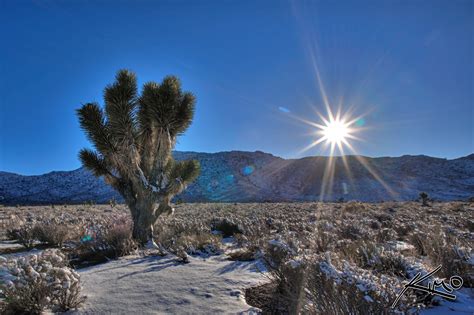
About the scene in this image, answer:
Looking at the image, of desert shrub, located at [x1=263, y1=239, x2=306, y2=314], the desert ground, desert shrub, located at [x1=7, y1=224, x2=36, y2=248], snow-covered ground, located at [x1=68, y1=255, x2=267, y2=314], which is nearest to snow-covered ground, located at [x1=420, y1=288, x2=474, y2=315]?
the desert ground

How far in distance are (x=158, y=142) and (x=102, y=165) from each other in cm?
220

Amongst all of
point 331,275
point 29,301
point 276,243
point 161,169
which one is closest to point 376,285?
point 331,275

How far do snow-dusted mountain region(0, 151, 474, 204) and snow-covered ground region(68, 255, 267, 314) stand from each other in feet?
146

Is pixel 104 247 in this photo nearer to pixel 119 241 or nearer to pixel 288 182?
pixel 119 241

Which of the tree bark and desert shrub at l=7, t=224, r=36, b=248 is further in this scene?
the tree bark

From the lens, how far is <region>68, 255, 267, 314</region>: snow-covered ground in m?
3.78

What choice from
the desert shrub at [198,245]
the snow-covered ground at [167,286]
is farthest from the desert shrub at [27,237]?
the desert shrub at [198,245]

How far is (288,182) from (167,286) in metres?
60.7

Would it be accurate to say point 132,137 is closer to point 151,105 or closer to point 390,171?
point 151,105

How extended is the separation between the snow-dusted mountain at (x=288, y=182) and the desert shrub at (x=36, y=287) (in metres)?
46.9

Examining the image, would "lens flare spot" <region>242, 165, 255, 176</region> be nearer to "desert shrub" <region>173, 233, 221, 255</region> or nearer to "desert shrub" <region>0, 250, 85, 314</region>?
"desert shrub" <region>173, 233, 221, 255</region>

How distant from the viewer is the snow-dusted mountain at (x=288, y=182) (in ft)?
174

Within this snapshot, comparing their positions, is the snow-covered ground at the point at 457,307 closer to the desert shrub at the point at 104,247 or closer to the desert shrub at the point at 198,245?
the desert shrub at the point at 198,245
